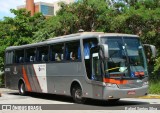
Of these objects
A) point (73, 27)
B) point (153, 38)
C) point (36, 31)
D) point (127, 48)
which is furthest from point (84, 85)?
point (36, 31)

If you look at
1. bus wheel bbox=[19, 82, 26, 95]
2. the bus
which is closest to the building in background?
bus wheel bbox=[19, 82, 26, 95]

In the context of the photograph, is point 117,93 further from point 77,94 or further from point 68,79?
point 68,79

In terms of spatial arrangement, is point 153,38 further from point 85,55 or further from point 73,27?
point 85,55

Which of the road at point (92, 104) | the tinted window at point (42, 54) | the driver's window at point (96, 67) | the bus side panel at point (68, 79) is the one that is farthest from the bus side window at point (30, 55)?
the driver's window at point (96, 67)

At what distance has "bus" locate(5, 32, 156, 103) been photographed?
16578 mm

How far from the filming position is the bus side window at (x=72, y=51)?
18438 mm

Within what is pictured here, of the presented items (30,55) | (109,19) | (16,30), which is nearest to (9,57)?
(30,55)

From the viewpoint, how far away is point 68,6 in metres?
30.9

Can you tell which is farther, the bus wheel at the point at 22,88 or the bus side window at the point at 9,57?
the bus side window at the point at 9,57

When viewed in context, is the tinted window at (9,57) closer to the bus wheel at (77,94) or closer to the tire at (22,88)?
the tire at (22,88)

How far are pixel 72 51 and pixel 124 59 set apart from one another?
298 cm

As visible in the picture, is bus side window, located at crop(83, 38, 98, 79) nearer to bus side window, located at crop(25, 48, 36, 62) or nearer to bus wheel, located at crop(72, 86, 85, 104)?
bus wheel, located at crop(72, 86, 85, 104)

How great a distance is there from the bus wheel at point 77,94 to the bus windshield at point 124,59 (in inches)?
92.4

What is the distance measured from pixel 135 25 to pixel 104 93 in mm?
12421
